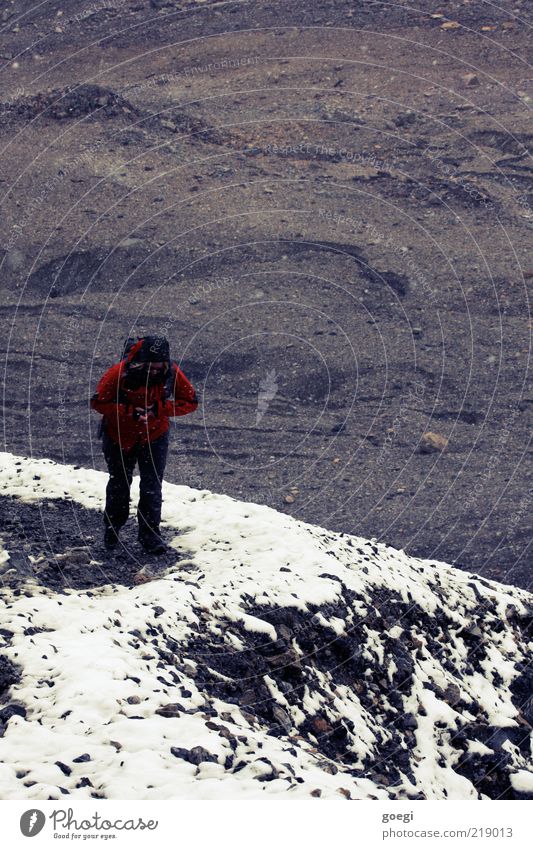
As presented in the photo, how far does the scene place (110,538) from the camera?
36.8ft

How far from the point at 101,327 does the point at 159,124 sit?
23.7ft

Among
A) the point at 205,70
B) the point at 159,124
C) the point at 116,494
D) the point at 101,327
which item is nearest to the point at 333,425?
the point at 101,327

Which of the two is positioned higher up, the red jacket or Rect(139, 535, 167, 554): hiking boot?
the red jacket

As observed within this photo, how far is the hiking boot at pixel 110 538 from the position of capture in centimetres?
1121

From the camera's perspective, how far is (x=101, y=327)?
70.4ft

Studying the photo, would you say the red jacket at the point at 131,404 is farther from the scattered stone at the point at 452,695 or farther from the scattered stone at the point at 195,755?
the scattered stone at the point at 195,755

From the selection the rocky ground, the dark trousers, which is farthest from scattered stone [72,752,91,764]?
the rocky ground

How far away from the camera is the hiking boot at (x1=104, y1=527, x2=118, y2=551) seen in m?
11.2

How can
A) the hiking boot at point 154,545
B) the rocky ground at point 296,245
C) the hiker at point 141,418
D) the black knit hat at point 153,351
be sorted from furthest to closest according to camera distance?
the rocky ground at point 296,245 → the hiking boot at point 154,545 → the hiker at point 141,418 → the black knit hat at point 153,351

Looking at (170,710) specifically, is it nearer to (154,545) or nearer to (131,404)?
(154,545)

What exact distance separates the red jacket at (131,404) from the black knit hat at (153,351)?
170mm

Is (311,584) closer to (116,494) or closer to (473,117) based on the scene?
(116,494)

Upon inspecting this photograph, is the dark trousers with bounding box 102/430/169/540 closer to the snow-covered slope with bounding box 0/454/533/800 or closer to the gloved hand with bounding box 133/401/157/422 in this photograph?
the gloved hand with bounding box 133/401/157/422

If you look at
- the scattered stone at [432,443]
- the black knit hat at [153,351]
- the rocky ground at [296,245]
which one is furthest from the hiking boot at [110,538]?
the scattered stone at [432,443]
